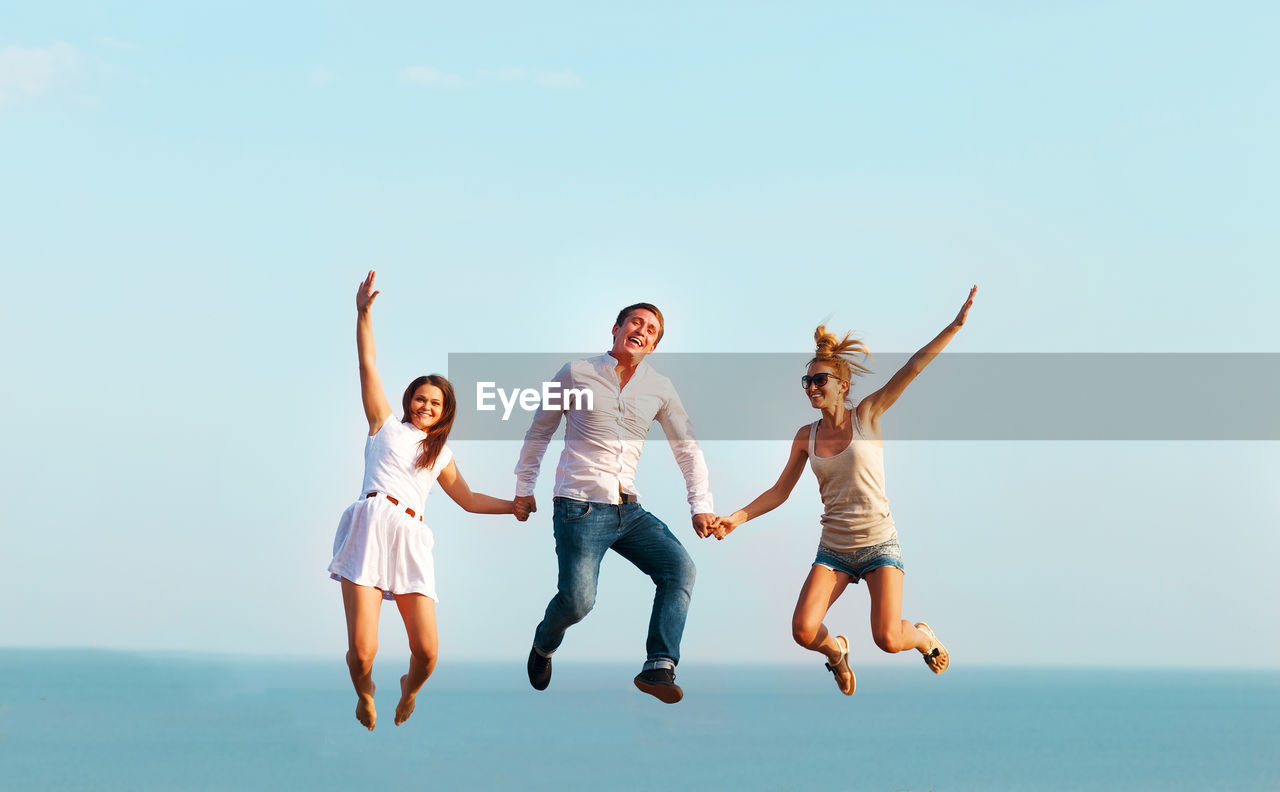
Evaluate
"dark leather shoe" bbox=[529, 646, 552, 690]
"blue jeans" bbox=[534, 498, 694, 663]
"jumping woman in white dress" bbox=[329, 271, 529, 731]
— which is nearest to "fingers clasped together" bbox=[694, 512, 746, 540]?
"blue jeans" bbox=[534, 498, 694, 663]

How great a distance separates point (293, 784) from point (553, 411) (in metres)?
170

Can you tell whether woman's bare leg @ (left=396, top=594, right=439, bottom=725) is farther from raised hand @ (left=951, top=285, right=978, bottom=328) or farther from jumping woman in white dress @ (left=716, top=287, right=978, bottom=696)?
raised hand @ (left=951, top=285, right=978, bottom=328)

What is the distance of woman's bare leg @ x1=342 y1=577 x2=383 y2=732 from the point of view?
37.0 feet

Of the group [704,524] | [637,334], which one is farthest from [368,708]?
[637,334]

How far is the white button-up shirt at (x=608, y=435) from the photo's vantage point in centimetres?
1195

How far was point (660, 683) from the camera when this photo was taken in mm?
11375

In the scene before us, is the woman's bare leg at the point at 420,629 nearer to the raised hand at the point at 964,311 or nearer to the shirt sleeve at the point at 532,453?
the shirt sleeve at the point at 532,453

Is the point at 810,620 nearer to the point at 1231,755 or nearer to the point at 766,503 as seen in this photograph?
the point at 766,503

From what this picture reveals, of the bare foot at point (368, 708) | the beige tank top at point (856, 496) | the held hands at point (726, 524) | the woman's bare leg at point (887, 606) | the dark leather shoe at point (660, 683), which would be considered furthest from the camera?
the held hands at point (726, 524)

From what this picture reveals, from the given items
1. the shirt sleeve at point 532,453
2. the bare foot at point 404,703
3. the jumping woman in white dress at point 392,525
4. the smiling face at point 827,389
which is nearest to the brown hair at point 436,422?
the jumping woman in white dress at point 392,525

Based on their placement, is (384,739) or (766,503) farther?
(384,739)

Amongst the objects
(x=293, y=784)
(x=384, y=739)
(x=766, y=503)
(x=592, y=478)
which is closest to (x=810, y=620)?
(x=766, y=503)

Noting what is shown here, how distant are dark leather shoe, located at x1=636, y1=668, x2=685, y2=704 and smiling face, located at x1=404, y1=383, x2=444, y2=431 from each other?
2977 millimetres

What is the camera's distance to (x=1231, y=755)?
18425 cm
